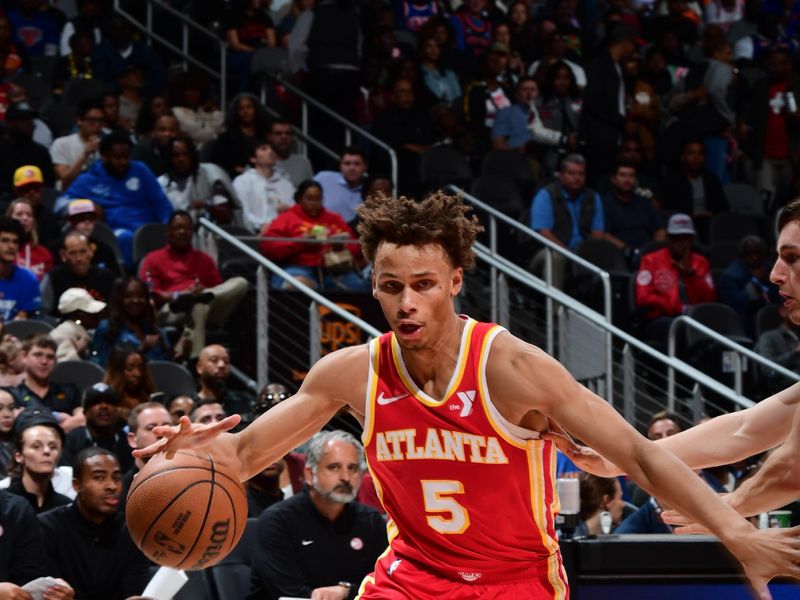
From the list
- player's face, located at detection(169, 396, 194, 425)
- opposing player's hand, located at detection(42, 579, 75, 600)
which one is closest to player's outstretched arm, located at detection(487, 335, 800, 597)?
opposing player's hand, located at detection(42, 579, 75, 600)

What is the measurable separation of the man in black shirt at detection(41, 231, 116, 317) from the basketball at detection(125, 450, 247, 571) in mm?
5665

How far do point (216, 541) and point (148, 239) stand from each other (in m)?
6.83

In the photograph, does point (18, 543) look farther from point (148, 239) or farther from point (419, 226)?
point (148, 239)

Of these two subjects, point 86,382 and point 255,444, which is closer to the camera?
point 255,444

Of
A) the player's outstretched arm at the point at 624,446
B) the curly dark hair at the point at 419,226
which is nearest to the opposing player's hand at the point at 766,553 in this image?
the player's outstretched arm at the point at 624,446

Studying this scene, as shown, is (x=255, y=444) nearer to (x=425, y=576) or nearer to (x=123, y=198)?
(x=425, y=576)

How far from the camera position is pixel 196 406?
326 inches

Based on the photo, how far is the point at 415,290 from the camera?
3955 millimetres

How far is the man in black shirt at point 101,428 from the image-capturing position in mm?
8125

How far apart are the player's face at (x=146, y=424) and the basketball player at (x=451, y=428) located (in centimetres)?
355

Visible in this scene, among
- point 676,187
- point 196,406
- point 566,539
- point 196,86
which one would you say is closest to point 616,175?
point 676,187

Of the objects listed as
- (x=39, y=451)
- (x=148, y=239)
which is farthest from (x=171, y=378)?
(x=39, y=451)

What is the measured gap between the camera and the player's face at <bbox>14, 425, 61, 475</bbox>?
7090 millimetres

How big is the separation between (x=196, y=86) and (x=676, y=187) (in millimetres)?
4826
